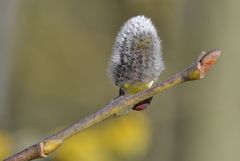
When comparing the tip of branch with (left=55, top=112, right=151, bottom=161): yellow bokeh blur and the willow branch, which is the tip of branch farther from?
(left=55, top=112, right=151, bottom=161): yellow bokeh blur

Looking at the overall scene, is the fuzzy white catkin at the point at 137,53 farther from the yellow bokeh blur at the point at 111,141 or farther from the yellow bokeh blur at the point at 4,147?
the yellow bokeh blur at the point at 111,141

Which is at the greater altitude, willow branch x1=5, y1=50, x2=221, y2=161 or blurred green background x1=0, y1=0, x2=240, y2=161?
blurred green background x1=0, y1=0, x2=240, y2=161

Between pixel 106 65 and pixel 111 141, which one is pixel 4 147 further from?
pixel 106 65

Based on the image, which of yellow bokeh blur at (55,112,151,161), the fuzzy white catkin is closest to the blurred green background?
yellow bokeh blur at (55,112,151,161)

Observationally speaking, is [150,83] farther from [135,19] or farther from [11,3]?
[11,3]

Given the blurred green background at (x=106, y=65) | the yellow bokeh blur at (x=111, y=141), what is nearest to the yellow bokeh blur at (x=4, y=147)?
the yellow bokeh blur at (x=111, y=141)

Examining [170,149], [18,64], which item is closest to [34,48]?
[18,64]

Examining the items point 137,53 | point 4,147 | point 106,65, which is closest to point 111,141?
point 4,147
